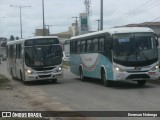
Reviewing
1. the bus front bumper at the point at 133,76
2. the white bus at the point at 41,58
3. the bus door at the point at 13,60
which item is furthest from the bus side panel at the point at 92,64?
the bus door at the point at 13,60

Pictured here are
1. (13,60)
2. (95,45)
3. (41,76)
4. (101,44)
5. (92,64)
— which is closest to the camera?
(101,44)

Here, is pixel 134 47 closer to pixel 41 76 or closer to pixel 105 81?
pixel 105 81

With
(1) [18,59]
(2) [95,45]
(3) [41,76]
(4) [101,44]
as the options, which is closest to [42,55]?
(3) [41,76]

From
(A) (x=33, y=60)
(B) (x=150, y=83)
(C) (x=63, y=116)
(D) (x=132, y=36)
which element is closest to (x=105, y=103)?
(C) (x=63, y=116)

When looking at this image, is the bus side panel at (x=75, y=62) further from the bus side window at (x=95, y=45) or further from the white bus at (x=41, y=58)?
the bus side window at (x=95, y=45)

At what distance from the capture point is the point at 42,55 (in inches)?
1096

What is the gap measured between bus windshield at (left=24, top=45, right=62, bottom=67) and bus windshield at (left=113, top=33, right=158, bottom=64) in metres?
5.82

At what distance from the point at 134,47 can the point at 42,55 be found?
22.7 ft

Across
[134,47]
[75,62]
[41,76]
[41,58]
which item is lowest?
[41,76]

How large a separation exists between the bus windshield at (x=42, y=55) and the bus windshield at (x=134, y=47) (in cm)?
582

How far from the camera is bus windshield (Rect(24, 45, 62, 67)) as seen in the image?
2766 centimetres

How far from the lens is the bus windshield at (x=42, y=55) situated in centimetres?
2766

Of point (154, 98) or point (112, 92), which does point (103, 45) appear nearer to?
point (112, 92)

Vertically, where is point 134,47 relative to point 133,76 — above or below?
above
